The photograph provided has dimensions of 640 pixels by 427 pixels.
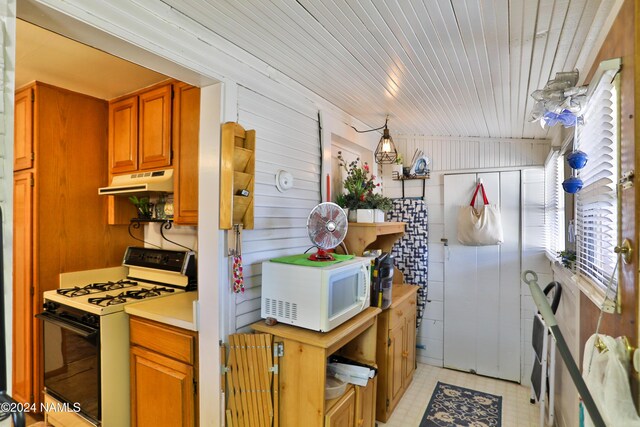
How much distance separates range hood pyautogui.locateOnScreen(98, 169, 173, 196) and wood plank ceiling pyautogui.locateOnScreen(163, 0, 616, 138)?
1099mm

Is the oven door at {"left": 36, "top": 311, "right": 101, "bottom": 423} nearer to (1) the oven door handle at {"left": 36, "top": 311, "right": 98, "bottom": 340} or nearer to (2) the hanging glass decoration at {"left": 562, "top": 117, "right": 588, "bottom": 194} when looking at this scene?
(1) the oven door handle at {"left": 36, "top": 311, "right": 98, "bottom": 340}

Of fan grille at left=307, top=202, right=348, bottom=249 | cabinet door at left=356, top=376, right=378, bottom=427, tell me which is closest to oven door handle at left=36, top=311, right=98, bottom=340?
fan grille at left=307, top=202, right=348, bottom=249

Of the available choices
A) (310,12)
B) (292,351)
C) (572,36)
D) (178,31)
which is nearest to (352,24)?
(310,12)

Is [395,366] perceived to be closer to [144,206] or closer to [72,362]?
[72,362]

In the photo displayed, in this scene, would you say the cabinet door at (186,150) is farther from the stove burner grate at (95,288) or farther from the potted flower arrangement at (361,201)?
the potted flower arrangement at (361,201)

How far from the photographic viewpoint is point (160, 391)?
1.95 m

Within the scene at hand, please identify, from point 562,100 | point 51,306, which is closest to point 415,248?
point 562,100

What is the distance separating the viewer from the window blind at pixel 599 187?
107 centimetres

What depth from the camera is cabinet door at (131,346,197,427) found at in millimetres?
1845

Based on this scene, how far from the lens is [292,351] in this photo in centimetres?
168

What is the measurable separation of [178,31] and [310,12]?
615 millimetres

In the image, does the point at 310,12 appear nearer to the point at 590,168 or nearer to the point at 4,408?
the point at 590,168

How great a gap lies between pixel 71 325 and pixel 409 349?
2.64 m

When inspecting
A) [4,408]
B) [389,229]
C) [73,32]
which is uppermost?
[73,32]
